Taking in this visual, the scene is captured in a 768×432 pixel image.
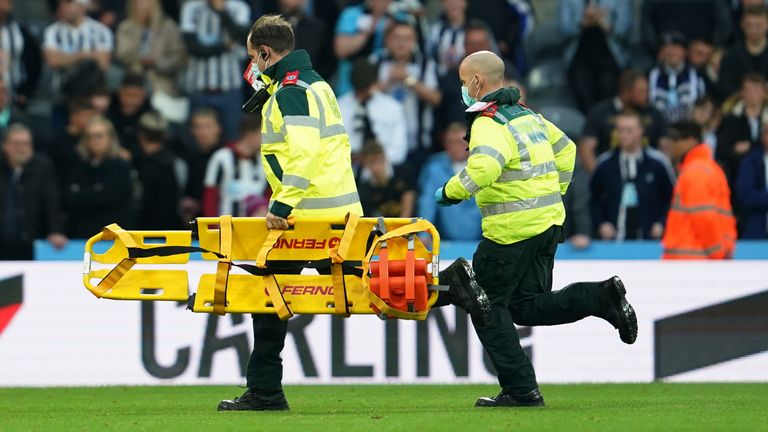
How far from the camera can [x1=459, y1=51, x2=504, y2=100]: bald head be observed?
9.56 metres

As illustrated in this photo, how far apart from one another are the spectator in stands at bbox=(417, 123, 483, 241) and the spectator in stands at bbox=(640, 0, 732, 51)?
3.85 m

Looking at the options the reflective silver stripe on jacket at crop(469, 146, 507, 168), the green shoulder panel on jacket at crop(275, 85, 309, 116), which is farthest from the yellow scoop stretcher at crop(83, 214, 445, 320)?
the green shoulder panel on jacket at crop(275, 85, 309, 116)

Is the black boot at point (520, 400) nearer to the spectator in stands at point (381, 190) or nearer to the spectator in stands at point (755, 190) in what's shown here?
the spectator in stands at point (381, 190)

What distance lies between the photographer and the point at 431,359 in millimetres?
12930

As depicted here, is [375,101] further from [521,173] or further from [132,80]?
[521,173]

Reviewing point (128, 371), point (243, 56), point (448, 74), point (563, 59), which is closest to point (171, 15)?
point (243, 56)

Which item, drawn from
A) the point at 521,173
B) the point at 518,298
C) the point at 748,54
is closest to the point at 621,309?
the point at 518,298

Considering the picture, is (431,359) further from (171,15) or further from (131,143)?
(171,15)

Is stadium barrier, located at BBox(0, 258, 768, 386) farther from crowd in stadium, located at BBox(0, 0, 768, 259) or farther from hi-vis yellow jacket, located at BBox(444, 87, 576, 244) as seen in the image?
hi-vis yellow jacket, located at BBox(444, 87, 576, 244)

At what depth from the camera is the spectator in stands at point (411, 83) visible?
16.4 metres

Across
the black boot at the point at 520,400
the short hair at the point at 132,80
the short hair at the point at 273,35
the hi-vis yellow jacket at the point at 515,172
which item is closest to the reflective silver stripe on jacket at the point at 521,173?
the hi-vis yellow jacket at the point at 515,172

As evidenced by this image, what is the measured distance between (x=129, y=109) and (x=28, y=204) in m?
1.82

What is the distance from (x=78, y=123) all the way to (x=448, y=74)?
381 centimetres

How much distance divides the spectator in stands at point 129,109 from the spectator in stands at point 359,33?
2078mm
